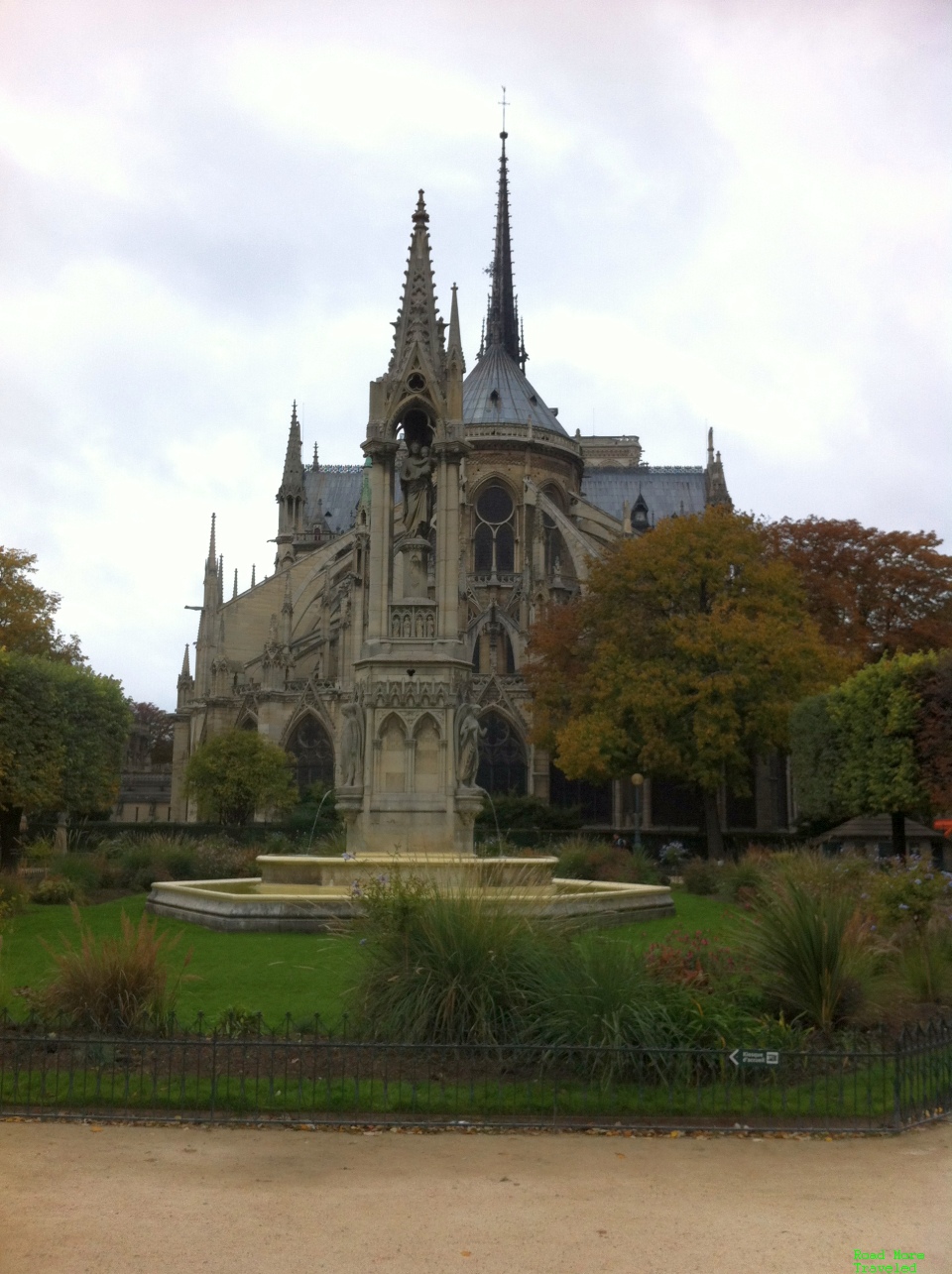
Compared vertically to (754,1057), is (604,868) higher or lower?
higher

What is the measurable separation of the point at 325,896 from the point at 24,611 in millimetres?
30896

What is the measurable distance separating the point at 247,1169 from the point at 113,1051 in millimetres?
2139

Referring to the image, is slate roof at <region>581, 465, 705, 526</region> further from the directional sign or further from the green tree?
the directional sign

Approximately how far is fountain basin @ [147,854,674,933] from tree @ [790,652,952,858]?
37.8 ft

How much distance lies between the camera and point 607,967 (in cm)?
955

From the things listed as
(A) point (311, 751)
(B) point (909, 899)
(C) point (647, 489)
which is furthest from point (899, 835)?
(C) point (647, 489)

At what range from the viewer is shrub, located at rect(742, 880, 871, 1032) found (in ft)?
33.4

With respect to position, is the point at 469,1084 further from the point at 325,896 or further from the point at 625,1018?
the point at 325,896

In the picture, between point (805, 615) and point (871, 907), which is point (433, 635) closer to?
point (871, 907)

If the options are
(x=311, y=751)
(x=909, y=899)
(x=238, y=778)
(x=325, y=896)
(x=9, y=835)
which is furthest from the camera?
(x=311, y=751)

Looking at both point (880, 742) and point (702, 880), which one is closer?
point (702, 880)

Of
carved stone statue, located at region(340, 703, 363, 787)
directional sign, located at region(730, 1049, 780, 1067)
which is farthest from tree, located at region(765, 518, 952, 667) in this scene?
directional sign, located at region(730, 1049, 780, 1067)

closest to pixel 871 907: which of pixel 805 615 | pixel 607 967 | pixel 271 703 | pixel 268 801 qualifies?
pixel 607 967

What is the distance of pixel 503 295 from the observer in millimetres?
86125
